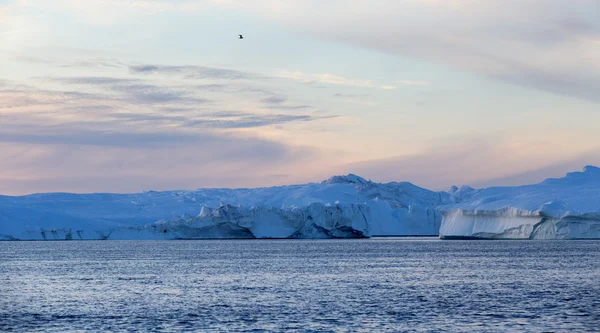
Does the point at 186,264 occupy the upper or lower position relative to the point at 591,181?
lower

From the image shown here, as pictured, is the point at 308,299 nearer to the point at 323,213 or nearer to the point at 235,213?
the point at 323,213

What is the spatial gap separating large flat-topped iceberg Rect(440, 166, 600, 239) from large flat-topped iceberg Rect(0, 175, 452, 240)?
1399 cm

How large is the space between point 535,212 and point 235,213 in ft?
108

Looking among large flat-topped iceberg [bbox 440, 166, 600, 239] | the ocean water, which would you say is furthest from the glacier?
the ocean water

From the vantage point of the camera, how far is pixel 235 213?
9194cm

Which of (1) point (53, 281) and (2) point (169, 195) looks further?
(2) point (169, 195)

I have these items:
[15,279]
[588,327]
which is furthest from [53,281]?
[588,327]

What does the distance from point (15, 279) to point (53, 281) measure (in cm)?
333

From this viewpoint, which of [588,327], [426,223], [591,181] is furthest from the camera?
[426,223]

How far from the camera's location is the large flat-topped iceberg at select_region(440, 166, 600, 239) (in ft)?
244

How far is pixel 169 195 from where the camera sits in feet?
481

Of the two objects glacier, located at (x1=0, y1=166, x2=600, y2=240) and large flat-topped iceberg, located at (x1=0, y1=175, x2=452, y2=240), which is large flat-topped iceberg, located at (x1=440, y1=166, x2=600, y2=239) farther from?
large flat-topped iceberg, located at (x1=0, y1=175, x2=452, y2=240)

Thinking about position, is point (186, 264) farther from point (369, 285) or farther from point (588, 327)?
point (588, 327)

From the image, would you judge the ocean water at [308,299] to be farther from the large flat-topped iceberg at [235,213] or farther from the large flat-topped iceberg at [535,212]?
the large flat-topped iceberg at [235,213]
